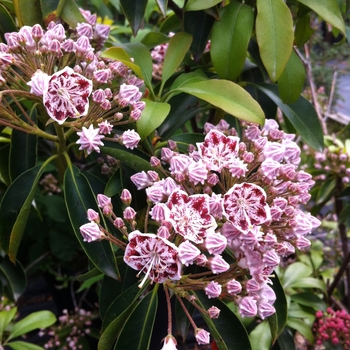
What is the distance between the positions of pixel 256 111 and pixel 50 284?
48.8 inches

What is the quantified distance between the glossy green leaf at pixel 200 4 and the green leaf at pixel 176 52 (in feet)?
0.29

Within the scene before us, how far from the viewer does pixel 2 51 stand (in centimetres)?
71

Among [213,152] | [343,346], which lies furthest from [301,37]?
[343,346]

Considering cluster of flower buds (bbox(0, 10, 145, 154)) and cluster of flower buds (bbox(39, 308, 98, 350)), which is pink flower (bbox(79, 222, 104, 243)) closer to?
Answer: cluster of flower buds (bbox(0, 10, 145, 154))

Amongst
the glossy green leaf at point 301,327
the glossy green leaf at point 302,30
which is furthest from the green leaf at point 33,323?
the glossy green leaf at point 302,30

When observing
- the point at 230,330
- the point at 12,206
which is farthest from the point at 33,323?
the point at 230,330

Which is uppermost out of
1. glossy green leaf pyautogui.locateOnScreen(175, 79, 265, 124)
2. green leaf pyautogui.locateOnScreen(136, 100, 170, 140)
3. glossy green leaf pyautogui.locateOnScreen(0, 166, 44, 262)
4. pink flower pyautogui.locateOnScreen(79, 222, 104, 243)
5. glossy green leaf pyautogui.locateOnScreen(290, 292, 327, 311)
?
glossy green leaf pyautogui.locateOnScreen(175, 79, 265, 124)

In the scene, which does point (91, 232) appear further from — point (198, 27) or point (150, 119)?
point (198, 27)

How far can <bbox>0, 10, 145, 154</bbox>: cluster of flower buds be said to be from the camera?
63 cm

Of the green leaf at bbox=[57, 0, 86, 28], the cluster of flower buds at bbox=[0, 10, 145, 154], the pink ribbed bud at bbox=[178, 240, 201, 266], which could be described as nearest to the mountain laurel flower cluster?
the pink ribbed bud at bbox=[178, 240, 201, 266]

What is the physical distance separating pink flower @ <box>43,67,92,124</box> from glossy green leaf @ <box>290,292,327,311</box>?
949mm

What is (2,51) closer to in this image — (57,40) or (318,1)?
(57,40)

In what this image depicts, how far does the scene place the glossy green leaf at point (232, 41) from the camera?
82 centimetres

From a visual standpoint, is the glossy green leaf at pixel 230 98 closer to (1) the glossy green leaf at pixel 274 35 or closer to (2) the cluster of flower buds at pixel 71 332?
(1) the glossy green leaf at pixel 274 35
